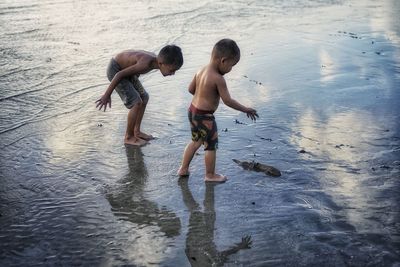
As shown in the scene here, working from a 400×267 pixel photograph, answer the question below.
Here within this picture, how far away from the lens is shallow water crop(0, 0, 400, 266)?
3.37m

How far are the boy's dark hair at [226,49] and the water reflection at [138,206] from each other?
55.8 inches

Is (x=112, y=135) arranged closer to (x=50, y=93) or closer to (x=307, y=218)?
(x=50, y=93)

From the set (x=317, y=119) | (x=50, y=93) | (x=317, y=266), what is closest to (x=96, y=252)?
(x=317, y=266)

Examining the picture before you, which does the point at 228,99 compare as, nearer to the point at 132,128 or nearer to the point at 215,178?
the point at 215,178

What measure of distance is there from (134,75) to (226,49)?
5.13 feet

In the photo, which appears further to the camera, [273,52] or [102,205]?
[273,52]

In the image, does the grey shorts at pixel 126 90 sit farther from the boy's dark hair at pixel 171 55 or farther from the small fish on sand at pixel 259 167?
the small fish on sand at pixel 259 167

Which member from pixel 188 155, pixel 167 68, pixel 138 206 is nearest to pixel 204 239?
pixel 138 206

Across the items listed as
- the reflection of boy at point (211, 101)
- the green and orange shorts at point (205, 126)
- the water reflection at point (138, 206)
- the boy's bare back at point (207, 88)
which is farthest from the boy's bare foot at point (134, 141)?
the boy's bare back at point (207, 88)

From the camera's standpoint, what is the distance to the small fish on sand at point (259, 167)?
4.48m

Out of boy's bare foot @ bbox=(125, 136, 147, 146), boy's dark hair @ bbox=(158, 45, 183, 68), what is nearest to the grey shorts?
boy's bare foot @ bbox=(125, 136, 147, 146)

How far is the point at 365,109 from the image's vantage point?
6250mm

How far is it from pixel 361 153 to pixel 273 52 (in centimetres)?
483

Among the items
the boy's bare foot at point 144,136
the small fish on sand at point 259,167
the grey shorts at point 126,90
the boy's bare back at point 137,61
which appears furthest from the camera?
the boy's bare foot at point 144,136
